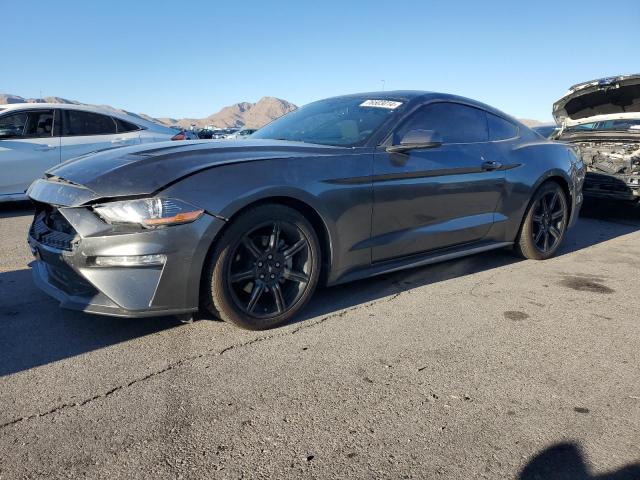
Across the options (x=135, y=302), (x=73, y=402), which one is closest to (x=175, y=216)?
(x=135, y=302)

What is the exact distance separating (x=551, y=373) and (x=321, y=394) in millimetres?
1227

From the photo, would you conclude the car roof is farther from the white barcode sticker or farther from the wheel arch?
the wheel arch

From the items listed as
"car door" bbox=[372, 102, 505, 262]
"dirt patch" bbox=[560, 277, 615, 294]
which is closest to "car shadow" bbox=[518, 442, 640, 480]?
"car door" bbox=[372, 102, 505, 262]

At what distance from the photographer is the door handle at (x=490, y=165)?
14.1 ft

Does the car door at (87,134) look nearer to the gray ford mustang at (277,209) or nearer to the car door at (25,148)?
the car door at (25,148)

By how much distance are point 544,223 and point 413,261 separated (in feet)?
6.05

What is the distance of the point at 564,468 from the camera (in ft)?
6.61

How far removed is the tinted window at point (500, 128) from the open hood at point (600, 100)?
3.31 m

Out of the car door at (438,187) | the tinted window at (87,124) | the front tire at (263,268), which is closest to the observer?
the front tire at (263,268)

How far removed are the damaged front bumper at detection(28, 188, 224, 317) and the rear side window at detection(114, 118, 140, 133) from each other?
5.43 meters

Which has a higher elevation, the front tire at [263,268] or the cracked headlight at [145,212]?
the cracked headlight at [145,212]

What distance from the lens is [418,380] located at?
2646mm

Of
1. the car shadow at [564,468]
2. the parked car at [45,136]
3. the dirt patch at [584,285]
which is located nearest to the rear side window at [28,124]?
the parked car at [45,136]

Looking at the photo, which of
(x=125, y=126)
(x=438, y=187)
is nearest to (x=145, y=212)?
(x=438, y=187)
